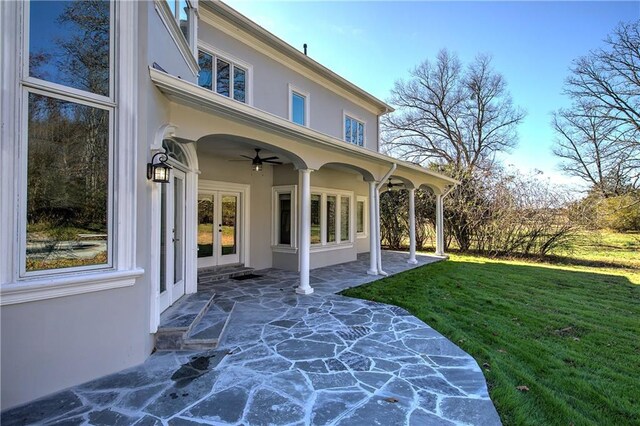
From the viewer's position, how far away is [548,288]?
7738 mm

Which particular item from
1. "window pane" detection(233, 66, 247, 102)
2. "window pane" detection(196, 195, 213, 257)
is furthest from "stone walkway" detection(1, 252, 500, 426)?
"window pane" detection(233, 66, 247, 102)

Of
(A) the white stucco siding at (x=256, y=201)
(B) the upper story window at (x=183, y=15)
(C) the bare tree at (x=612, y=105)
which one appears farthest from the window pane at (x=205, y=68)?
(C) the bare tree at (x=612, y=105)

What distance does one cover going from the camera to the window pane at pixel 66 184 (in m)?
2.86

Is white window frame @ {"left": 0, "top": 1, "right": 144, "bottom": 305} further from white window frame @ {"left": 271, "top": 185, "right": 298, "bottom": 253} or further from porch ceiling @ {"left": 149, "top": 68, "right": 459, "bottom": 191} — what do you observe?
white window frame @ {"left": 271, "top": 185, "right": 298, "bottom": 253}

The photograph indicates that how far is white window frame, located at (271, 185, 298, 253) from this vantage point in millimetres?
8992

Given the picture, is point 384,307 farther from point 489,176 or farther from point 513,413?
point 489,176

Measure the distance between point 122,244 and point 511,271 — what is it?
10.6m

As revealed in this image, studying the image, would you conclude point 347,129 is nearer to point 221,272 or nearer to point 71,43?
point 221,272

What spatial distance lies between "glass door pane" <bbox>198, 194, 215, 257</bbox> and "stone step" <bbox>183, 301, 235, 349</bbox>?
9.39 feet

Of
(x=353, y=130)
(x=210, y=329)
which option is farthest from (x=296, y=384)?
(x=353, y=130)

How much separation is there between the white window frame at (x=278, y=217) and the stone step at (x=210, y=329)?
3.79 meters

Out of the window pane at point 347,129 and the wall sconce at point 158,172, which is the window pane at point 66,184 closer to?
the wall sconce at point 158,172

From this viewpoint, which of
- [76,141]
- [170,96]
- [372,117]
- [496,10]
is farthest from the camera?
[372,117]

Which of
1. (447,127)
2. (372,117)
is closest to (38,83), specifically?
(372,117)
